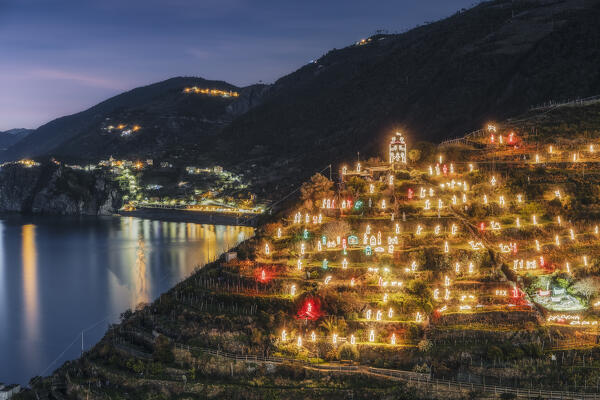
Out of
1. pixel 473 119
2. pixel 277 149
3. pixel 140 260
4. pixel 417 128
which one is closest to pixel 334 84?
pixel 277 149

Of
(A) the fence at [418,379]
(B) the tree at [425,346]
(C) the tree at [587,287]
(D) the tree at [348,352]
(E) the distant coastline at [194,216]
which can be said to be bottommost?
(A) the fence at [418,379]

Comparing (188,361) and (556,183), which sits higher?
(556,183)

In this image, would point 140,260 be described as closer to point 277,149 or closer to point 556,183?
point 556,183

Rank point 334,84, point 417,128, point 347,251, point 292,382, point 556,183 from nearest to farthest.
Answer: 1. point 292,382
2. point 347,251
3. point 556,183
4. point 417,128
5. point 334,84

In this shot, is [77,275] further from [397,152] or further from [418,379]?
[418,379]

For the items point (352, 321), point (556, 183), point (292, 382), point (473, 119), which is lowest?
point (292, 382)

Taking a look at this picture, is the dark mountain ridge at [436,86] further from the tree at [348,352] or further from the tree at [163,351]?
the tree at [163,351]

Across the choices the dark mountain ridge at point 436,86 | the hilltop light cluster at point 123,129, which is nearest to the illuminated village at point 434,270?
the dark mountain ridge at point 436,86
